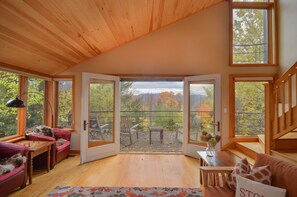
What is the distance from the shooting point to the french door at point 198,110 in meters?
4.48

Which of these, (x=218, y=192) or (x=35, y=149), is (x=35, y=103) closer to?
(x=35, y=149)

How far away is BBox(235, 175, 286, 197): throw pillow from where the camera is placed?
5.10 feet

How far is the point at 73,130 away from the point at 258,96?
477cm

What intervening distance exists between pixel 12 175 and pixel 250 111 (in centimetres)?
502

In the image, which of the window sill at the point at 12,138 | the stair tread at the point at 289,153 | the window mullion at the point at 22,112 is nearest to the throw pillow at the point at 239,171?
the stair tread at the point at 289,153

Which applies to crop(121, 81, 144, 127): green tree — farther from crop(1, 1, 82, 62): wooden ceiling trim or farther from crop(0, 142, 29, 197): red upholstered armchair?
crop(0, 142, 29, 197): red upholstered armchair

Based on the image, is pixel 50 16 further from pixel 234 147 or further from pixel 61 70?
pixel 234 147

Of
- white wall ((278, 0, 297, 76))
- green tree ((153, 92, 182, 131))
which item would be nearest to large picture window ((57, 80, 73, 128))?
green tree ((153, 92, 182, 131))

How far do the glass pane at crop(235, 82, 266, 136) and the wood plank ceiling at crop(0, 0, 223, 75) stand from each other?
242cm

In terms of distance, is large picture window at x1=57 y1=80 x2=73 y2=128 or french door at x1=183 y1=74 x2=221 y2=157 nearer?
french door at x1=183 y1=74 x2=221 y2=157

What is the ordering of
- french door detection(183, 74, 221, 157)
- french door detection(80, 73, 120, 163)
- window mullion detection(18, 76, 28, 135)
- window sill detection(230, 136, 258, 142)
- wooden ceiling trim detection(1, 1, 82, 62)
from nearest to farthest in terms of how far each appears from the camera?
1. wooden ceiling trim detection(1, 1, 82, 62)
2. window mullion detection(18, 76, 28, 135)
3. french door detection(80, 73, 120, 163)
4. french door detection(183, 74, 221, 157)
5. window sill detection(230, 136, 258, 142)

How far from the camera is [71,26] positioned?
299 centimetres

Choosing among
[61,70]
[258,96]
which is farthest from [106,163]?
[258,96]

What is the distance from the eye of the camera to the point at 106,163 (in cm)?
418
